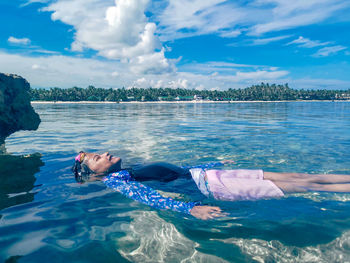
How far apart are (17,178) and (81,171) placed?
5.91ft

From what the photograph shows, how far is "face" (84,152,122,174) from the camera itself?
534cm

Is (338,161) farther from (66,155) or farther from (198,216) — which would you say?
(66,155)

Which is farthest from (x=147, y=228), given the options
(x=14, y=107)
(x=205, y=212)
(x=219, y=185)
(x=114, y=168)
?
(x=14, y=107)

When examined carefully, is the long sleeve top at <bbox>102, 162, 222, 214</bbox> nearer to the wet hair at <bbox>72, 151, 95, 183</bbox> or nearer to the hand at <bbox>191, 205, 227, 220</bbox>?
the hand at <bbox>191, 205, 227, 220</bbox>

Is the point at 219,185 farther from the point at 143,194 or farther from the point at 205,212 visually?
the point at 143,194

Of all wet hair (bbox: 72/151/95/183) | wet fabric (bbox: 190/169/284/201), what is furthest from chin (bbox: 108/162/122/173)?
wet fabric (bbox: 190/169/284/201)

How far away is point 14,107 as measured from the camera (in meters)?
9.39

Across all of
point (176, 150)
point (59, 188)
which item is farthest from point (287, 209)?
point (176, 150)

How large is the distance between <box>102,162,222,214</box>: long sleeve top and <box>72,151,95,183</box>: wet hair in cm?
100

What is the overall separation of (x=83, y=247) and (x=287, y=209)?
3.46m

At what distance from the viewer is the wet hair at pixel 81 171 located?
554cm

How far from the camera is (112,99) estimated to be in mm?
152125

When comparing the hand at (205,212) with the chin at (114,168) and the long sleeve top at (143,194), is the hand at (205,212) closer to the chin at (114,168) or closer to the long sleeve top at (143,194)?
the long sleeve top at (143,194)

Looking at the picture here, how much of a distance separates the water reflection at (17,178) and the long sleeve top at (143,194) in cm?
177
